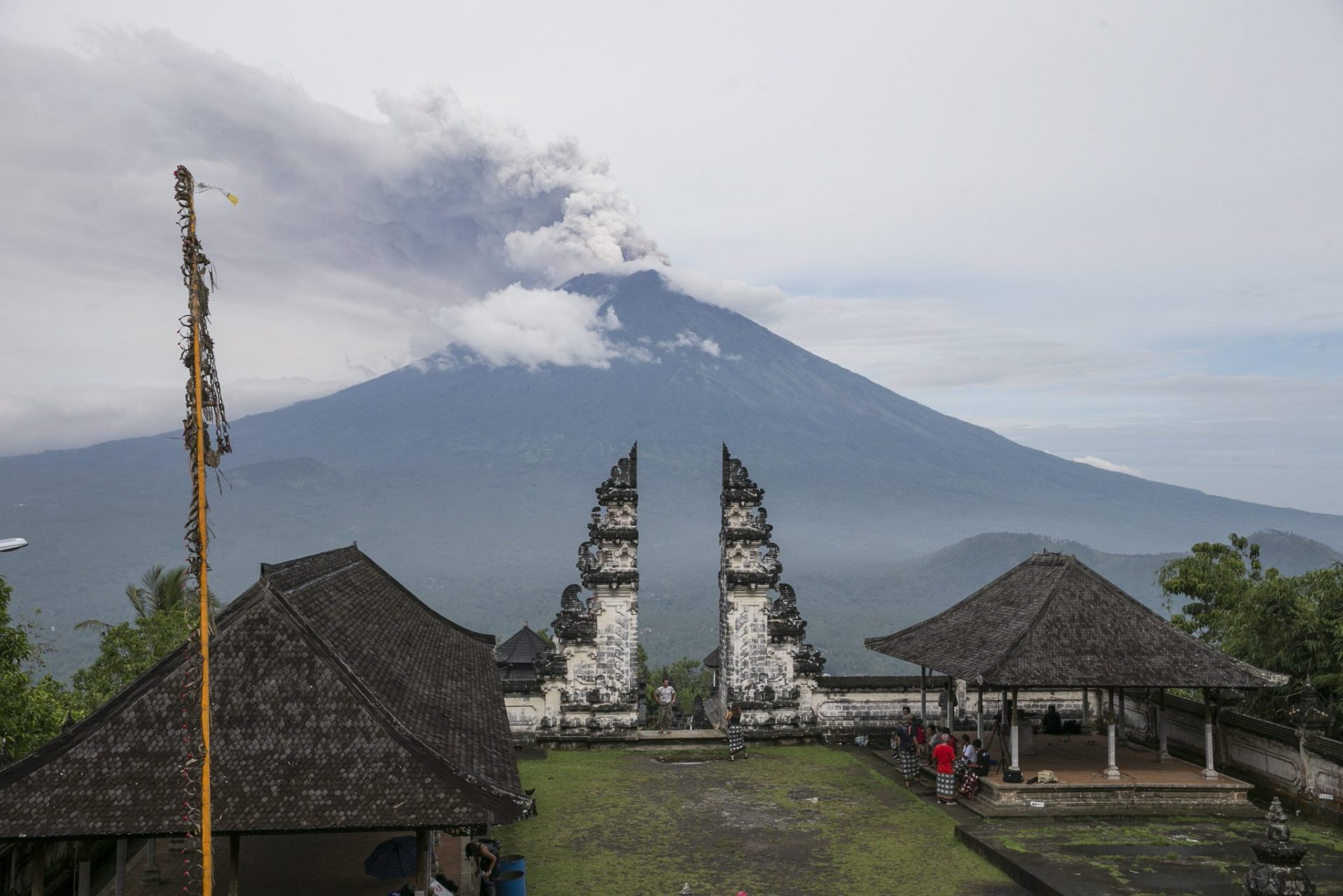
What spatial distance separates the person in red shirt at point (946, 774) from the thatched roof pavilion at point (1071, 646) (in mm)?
1180

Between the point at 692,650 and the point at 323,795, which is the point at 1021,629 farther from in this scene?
the point at 692,650

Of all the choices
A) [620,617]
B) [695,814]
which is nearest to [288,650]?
[695,814]

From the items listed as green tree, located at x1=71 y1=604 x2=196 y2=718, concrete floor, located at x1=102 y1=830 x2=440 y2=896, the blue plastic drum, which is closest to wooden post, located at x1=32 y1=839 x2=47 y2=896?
concrete floor, located at x1=102 y1=830 x2=440 y2=896

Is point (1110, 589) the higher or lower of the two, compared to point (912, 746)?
higher

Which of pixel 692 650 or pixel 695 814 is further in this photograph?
pixel 692 650

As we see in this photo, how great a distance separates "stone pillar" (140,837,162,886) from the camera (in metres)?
13.1

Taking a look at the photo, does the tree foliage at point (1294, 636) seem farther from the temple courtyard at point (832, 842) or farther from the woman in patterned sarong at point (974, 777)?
the woman in patterned sarong at point (974, 777)

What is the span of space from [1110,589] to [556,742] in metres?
12.0

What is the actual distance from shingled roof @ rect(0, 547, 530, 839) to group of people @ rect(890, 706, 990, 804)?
8740 mm

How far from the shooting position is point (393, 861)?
40.3 feet

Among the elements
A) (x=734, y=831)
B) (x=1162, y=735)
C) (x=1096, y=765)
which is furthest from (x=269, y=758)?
(x=1162, y=735)

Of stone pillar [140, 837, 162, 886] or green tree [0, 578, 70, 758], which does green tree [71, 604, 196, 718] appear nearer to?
green tree [0, 578, 70, 758]

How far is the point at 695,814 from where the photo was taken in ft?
57.2

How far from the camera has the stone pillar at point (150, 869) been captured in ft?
43.0
